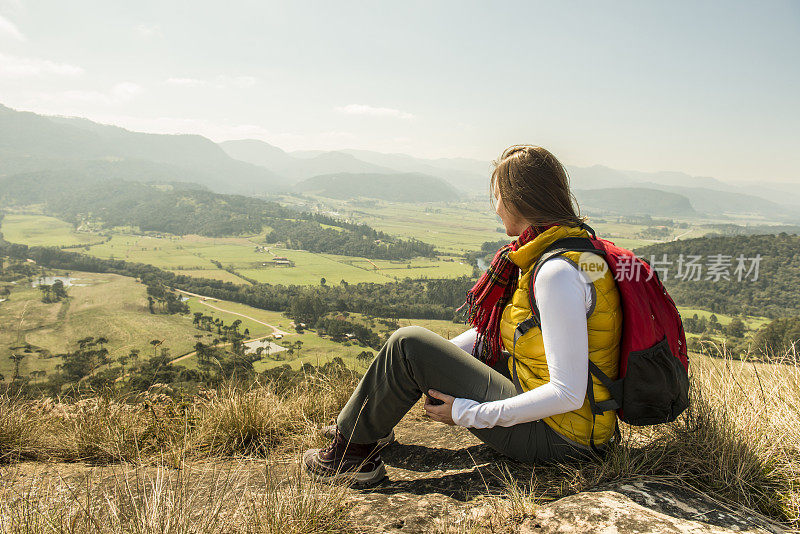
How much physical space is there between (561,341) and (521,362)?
34cm

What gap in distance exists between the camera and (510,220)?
185cm

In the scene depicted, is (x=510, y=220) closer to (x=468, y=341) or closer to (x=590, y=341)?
(x=590, y=341)

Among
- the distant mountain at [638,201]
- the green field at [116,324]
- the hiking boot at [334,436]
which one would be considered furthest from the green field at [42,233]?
the distant mountain at [638,201]

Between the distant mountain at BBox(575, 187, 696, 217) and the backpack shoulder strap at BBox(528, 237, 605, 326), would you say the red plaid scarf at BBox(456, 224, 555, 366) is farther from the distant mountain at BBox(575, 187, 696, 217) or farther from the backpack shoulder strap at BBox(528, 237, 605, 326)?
the distant mountain at BBox(575, 187, 696, 217)

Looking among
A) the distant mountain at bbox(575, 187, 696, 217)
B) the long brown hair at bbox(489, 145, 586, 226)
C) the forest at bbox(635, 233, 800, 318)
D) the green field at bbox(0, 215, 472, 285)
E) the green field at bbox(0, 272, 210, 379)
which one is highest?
the distant mountain at bbox(575, 187, 696, 217)

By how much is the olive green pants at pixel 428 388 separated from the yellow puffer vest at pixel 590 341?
95 millimetres

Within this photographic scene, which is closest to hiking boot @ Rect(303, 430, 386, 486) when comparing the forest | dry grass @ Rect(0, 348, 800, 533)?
dry grass @ Rect(0, 348, 800, 533)

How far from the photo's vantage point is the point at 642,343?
4.97 ft

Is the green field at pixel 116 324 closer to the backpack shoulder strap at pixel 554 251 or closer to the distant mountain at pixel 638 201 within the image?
the backpack shoulder strap at pixel 554 251

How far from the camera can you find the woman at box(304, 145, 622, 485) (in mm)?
1499

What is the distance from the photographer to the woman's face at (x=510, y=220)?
1815 mm

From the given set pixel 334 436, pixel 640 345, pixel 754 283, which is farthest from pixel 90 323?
pixel 754 283

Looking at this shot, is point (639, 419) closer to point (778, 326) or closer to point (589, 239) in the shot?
point (589, 239)

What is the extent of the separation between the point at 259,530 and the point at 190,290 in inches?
2314
